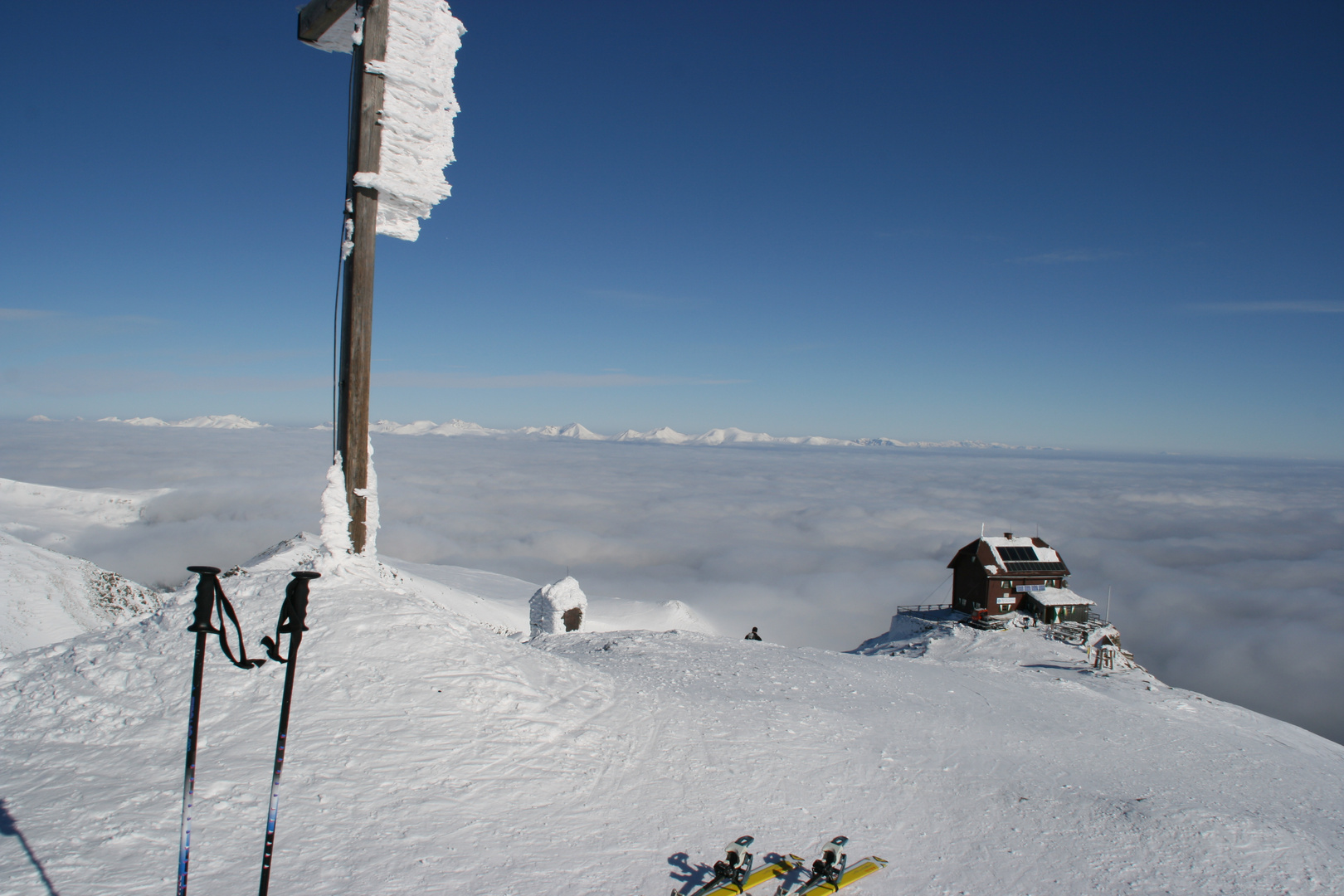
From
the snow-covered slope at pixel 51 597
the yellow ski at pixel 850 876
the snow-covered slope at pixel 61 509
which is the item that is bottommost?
the snow-covered slope at pixel 61 509

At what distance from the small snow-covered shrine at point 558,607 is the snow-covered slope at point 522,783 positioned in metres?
14.6

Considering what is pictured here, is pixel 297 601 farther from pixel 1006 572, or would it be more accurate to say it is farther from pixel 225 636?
pixel 1006 572

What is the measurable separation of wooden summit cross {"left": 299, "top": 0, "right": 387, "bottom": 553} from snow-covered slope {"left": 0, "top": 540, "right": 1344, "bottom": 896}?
1994 mm

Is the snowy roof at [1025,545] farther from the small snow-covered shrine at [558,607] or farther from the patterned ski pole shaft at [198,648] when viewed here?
the patterned ski pole shaft at [198,648]

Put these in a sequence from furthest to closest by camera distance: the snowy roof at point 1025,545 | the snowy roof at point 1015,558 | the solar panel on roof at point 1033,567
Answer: the snowy roof at point 1025,545, the solar panel on roof at point 1033,567, the snowy roof at point 1015,558

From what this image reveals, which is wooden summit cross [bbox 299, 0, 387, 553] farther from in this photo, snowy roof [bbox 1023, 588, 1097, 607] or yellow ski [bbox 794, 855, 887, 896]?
snowy roof [bbox 1023, 588, 1097, 607]

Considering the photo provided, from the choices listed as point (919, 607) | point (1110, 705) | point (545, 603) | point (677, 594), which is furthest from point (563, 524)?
point (1110, 705)

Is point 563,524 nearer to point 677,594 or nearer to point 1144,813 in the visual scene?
point 677,594

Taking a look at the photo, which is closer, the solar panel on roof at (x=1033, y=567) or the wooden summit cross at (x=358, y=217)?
the wooden summit cross at (x=358, y=217)

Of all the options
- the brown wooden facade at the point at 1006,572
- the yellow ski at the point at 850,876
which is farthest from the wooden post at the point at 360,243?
the brown wooden facade at the point at 1006,572

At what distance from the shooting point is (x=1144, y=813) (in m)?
6.68

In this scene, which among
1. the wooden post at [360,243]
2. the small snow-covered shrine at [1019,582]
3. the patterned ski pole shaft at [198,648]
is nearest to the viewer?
the patterned ski pole shaft at [198,648]

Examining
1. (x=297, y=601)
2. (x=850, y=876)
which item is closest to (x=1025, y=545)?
(x=850, y=876)

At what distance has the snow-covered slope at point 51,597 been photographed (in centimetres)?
2911
